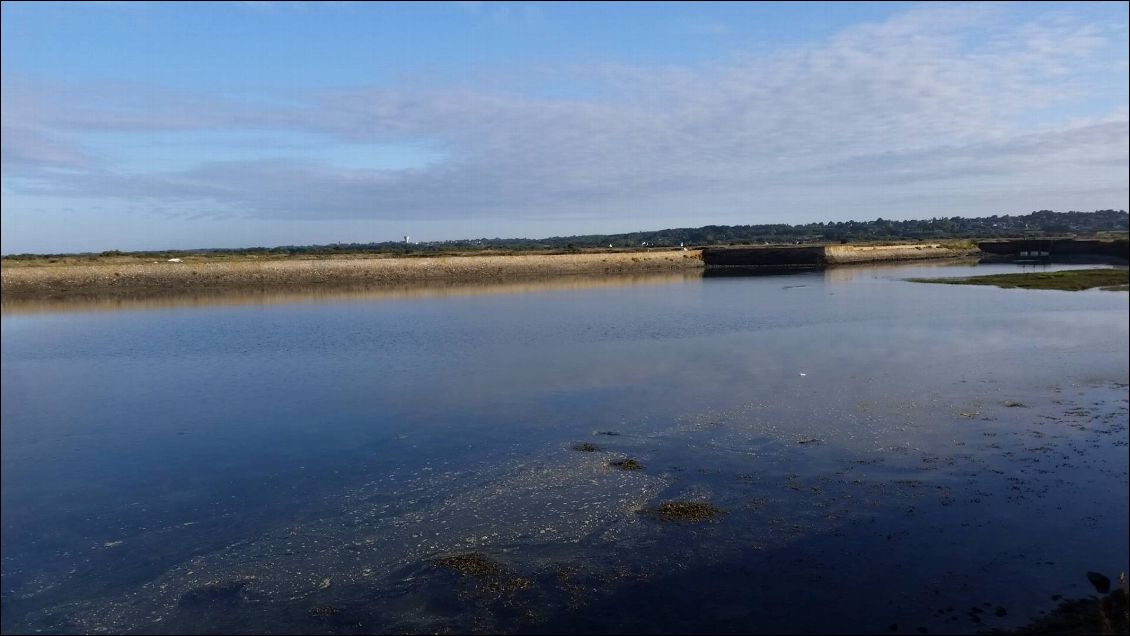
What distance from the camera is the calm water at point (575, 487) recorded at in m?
7.16

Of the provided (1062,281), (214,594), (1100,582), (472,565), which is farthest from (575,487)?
(1062,281)

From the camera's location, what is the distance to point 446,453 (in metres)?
11.9

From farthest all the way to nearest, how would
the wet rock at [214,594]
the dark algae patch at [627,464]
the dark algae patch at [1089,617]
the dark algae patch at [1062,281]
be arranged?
the dark algae patch at [1062,281] < the dark algae patch at [627,464] < the wet rock at [214,594] < the dark algae patch at [1089,617]

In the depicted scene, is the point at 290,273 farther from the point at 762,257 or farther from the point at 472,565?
the point at 472,565

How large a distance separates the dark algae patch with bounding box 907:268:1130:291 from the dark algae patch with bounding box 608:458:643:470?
3201 centimetres

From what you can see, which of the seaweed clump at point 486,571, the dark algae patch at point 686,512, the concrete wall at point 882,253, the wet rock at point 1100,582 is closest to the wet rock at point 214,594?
the seaweed clump at point 486,571

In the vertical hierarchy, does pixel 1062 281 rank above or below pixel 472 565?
above

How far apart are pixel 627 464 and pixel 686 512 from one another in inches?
82.4

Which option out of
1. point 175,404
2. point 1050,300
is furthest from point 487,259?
point 175,404

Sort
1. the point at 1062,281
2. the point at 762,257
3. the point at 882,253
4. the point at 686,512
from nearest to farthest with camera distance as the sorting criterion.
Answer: the point at 686,512 < the point at 1062,281 < the point at 762,257 < the point at 882,253

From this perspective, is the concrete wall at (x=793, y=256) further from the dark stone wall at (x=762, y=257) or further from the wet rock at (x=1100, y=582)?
the wet rock at (x=1100, y=582)

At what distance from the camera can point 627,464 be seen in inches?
438

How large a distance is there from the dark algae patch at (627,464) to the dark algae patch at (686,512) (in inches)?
59.9

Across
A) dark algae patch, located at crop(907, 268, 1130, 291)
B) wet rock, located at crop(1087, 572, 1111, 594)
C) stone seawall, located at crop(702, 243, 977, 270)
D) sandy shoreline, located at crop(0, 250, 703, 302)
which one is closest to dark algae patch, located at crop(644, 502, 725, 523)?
wet rock, located at crop(1087, 572, 1111, 594)
